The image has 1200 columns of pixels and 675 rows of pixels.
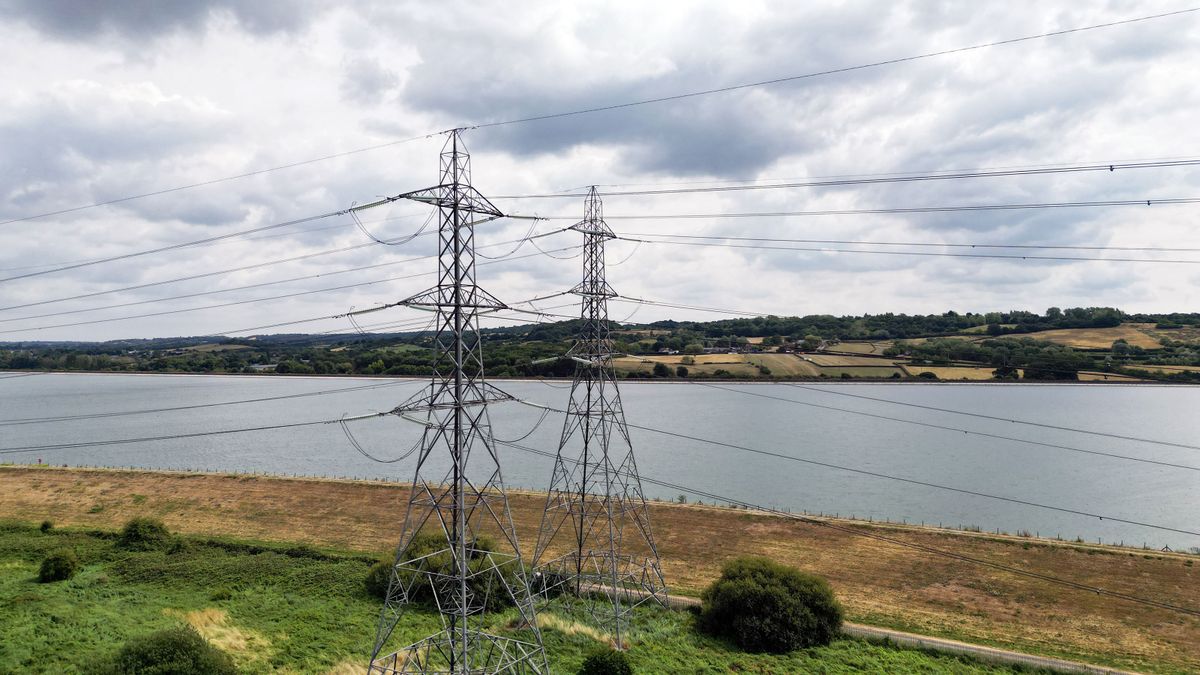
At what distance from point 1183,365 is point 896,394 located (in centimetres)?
4187

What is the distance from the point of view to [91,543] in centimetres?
3556

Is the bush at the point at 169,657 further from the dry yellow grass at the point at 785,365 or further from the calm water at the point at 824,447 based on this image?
the dry yellow grass at the point at 785,365

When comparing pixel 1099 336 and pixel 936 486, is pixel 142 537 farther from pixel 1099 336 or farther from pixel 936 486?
pixel 1099 336

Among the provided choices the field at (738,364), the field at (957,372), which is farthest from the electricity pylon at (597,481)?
the field at (957,372)

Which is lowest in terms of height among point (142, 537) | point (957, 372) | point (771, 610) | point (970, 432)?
point (142, 537)

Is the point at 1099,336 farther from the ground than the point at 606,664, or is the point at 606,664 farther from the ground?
the point at 1099,336

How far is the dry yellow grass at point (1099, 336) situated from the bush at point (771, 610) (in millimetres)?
85302

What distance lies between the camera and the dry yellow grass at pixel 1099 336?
94562mm

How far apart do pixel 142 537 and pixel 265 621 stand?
15299mm

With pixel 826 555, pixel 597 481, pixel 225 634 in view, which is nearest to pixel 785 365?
pixel 826 555

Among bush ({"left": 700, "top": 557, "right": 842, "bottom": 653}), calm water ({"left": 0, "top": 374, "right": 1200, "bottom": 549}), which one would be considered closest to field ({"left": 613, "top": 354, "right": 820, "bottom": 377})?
calm water ({"left": 0, "top": 374, "right": 1200, "bottom": 549})

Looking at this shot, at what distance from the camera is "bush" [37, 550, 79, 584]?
29.0 meters

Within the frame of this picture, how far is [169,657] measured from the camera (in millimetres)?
17531

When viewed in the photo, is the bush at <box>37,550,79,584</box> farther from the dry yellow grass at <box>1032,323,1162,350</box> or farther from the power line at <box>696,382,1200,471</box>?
the dry yellow grass at <box>1032,323,1162,350</box>
